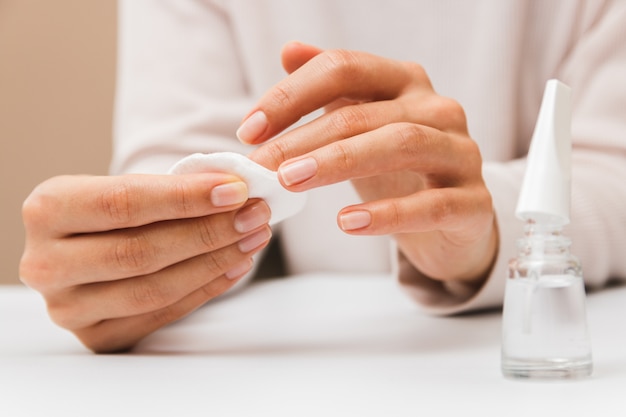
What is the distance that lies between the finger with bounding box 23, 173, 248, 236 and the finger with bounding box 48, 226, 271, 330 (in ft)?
0.17

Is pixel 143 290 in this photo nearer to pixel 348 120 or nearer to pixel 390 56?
pixel 348 120

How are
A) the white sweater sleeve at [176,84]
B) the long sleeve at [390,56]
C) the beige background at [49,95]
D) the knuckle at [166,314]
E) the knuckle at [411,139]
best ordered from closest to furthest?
the knuckle at [411,139] < the knuckle at [166,314] < the long sleeve at [390,56] < the white sweater sleeve at [176,84] < the beige background at [49,95]

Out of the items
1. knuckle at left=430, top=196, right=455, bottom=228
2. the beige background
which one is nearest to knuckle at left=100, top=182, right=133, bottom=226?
knuckle at left=430, top=196, right=455, bottom=228

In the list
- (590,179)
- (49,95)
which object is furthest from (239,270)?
(49,95)

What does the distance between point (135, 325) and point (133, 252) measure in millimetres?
91

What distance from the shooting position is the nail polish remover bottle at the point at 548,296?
44 centimetres

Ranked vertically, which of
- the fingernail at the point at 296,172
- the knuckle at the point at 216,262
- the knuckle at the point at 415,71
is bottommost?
the knuckle at the point at 216,262

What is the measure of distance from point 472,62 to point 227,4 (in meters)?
0.36

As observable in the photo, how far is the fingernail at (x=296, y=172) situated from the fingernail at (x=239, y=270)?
11 centimetres

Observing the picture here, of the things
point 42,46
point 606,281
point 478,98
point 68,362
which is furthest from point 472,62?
point 42,46

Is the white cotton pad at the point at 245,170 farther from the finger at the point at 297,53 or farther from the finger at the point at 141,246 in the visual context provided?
the finger at the point at 297,53

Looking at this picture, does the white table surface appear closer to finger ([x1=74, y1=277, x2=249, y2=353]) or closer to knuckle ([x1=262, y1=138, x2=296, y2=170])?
finger ([x1=74, y1=277, x2=249, y2=353])

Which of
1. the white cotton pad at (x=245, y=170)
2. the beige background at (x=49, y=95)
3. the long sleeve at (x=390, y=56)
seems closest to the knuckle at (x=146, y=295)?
the white cotton pad at (x=245, y=170)

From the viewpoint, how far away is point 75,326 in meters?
0.61
